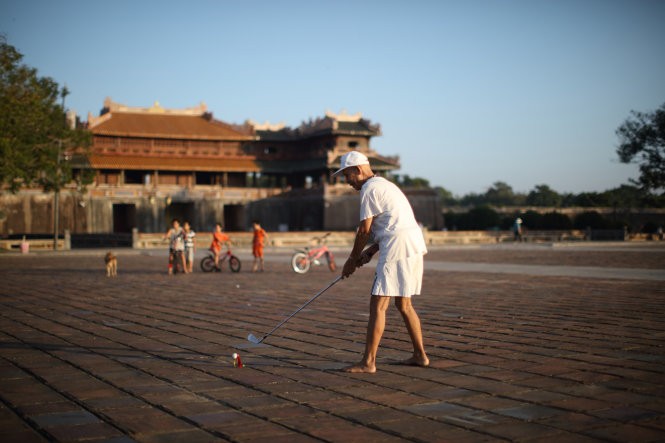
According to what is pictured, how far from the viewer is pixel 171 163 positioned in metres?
54.4

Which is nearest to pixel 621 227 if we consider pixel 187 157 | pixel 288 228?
pixel 288 228

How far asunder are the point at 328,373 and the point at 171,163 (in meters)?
51.0

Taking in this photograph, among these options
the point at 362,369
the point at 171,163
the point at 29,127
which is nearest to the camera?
the point at 362,369

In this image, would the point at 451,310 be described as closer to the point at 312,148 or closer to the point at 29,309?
the point at 29,309

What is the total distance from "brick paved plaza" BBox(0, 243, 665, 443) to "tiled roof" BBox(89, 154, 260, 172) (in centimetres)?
4379

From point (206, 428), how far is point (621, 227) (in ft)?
176

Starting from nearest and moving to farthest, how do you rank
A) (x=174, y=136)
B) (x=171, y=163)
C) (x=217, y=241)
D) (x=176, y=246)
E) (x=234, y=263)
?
1. (x=176, y=246)
2. (x=217, y=241)
3. (x=234, y=263)
4. (x=171, y=163)
5. (x=174, y=136)

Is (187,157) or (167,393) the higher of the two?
(187,157)

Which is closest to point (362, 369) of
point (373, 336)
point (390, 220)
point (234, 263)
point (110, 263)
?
point (373, 336)

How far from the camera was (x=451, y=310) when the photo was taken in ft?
29.9

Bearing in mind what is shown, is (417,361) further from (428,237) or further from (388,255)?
(428,237)

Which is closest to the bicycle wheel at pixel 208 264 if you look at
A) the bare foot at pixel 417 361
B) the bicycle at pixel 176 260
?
the bicycle at pixel 176 260

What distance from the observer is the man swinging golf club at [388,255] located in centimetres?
522

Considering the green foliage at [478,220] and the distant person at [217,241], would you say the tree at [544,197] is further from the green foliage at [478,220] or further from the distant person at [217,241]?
the distant person at [217,241]
